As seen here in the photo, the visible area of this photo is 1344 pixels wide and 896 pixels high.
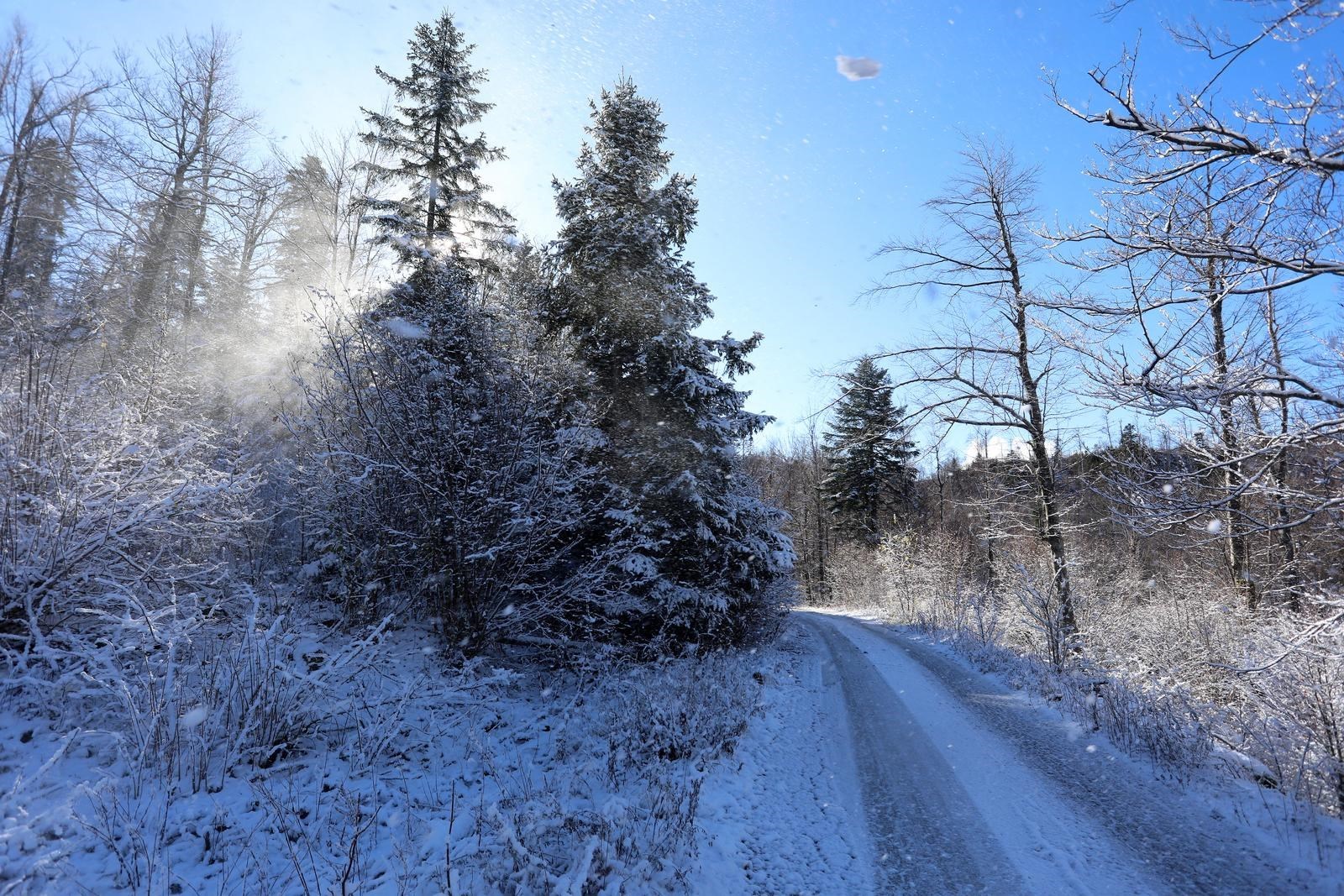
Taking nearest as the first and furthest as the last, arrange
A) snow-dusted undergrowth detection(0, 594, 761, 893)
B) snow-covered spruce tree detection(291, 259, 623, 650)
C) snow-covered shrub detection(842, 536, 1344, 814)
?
snow-dusted undergrowth detection(0, 594, 761, 893)
snow-covered shrub detection(842, 536, 1344, 814)
snow-covered spruce tree detection(291, 259, 623, 650)

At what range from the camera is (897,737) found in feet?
22.2

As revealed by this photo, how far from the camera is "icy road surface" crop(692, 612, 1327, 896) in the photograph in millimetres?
3881

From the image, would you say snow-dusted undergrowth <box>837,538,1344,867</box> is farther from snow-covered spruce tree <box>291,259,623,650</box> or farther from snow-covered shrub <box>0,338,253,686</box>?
snow-covered shrub <box>0,338,253,686</box>

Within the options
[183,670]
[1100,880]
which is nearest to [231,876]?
[183,670]

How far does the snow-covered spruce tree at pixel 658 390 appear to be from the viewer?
952 cm

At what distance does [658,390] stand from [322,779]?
738cm

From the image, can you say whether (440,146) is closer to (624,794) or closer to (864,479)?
(624,794)

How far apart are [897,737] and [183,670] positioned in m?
7.55

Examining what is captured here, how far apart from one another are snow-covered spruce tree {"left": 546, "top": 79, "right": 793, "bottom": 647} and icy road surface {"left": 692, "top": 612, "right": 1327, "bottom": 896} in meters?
2.99

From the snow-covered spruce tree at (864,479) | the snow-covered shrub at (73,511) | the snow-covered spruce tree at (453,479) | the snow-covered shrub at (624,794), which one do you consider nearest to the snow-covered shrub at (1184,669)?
the snow-covered shrub at (624,794)

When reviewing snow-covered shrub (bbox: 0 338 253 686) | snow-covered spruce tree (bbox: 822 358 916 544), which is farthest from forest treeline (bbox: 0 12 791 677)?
snow-covered spruce tree (bbox: 822 358 916 544)

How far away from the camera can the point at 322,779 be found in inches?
182

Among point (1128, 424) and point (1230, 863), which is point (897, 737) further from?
point (1128, 424)

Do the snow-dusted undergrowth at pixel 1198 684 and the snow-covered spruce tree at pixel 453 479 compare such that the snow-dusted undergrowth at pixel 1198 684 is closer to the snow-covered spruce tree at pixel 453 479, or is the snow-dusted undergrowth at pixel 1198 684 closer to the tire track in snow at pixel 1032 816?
the tire track in snow at pixel 1032 816
